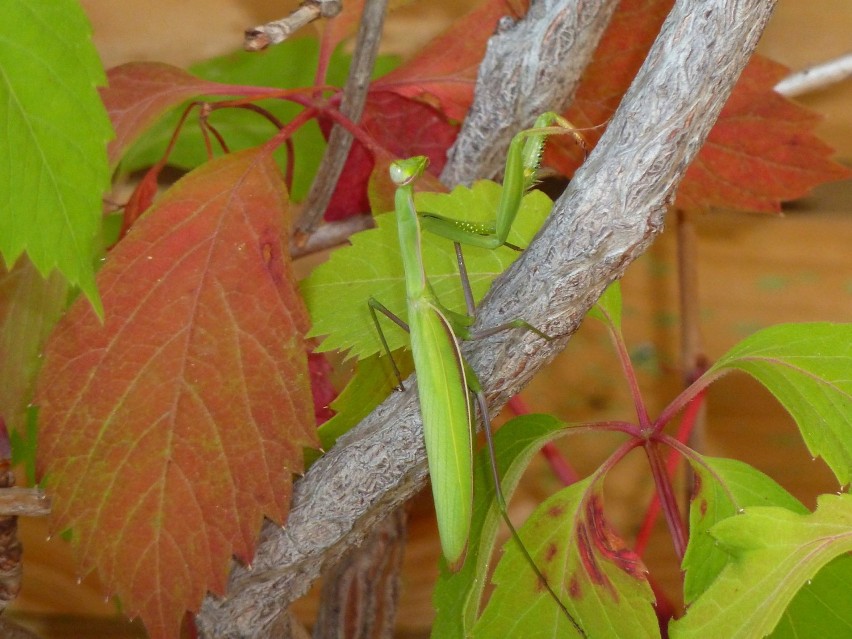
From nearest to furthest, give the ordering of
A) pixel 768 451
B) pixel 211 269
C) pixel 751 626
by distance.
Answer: pixel 751 626
pixel 211 269
pixel 768 451

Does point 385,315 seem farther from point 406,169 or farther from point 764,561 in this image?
point 764,561

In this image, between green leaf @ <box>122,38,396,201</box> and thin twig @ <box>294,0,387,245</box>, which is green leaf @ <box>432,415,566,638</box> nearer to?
thin twig @ <box>294,0,387,245</box>

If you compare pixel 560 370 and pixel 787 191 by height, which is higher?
pixel 787 191

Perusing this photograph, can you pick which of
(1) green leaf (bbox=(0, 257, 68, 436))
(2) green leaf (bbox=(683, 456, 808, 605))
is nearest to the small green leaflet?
(2) green leaf (bbox=(683, 456, 808, 605))

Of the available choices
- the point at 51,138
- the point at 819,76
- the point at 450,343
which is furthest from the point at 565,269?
the point at 819,76

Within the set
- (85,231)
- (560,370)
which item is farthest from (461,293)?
(560,370)

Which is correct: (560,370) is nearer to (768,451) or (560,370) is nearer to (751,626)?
(768,451)

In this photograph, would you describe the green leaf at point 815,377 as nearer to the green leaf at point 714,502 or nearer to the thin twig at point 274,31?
the green leaf at point 714,502
